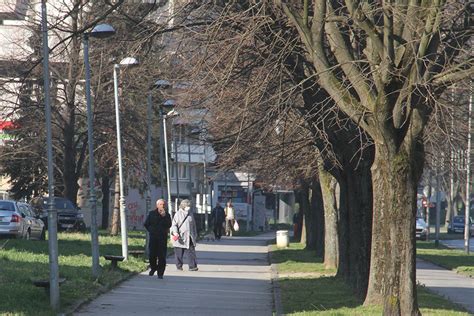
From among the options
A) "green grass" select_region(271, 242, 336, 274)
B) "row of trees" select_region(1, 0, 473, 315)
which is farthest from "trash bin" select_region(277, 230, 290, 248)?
"row of trees" select_region(1, 0, 473, 315)

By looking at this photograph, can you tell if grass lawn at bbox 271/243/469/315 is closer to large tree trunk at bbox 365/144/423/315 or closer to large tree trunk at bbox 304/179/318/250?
large tree trunk at bbox 365/144/423/315

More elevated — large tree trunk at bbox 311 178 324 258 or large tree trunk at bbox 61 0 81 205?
large tree trunk at bbox 61 0 81 205

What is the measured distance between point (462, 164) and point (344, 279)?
10.3m

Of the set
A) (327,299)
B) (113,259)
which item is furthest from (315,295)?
(113,259)

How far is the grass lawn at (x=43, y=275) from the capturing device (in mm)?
16312

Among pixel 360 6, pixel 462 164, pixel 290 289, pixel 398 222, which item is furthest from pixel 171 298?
pixel 462 164

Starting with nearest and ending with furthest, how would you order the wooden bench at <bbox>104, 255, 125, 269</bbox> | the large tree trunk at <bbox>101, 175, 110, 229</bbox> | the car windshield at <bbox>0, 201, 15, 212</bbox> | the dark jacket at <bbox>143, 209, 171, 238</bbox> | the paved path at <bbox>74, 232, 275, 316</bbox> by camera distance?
the paved path at <bbox>74, 232, 275, 316</bbox> < the wooden bench at <bbox>104, 255, 125, 269</bbox> < the dark jacket at <bbox>143, 209, 171, 238</bbox> < the car windshield at <bbox>0, 201, 15, 212</bbox> < the large tree trunk at <bbox>101, 175, 110, 229</bbox>

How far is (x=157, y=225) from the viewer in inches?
1032

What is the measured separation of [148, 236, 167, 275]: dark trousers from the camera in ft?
82.9

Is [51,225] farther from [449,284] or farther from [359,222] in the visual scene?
[449,284]

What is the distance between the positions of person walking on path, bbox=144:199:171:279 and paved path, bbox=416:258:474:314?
5651 millimetres

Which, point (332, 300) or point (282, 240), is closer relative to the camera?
point (332, 300)

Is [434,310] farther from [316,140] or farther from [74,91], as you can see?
[74,91]

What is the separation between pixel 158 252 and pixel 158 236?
1.73 ft
